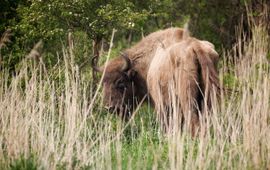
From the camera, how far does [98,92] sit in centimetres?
1166

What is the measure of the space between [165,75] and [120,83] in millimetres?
2057

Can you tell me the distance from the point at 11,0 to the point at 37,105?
12.9 feet

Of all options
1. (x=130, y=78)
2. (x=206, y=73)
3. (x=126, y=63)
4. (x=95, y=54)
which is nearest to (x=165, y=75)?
(x=206, y=73)

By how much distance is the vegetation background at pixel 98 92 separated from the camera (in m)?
7.15

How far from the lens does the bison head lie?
11633 millimetres

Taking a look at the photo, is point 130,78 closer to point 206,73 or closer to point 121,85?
point 121,85

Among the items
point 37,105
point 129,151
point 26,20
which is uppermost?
point 26,20

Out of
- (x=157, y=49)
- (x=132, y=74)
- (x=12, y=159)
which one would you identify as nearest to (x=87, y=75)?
(x=132, y=74)

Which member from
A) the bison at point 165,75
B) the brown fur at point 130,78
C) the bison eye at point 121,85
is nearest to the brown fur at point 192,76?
the bison at point 165,75

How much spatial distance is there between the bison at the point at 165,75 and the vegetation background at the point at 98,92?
10.0 inches

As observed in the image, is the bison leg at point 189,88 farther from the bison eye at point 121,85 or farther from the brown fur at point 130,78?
the bison eye at point 121,85

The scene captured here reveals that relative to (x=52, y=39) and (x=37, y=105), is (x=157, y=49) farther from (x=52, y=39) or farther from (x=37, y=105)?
(x=37, y=105)

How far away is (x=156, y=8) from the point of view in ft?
40.9

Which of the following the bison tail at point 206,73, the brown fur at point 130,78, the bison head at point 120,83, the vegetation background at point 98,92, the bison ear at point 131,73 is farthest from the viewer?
the bison ear at point 131,73
